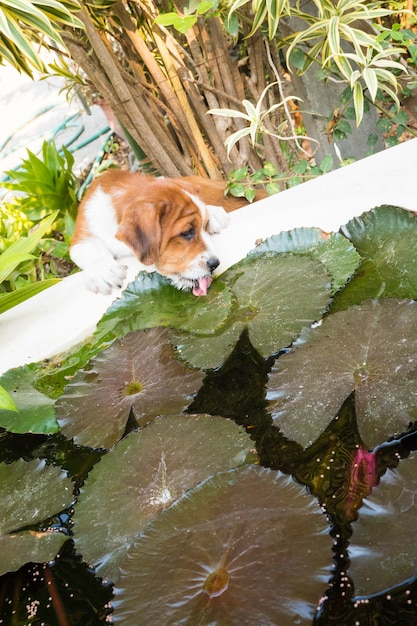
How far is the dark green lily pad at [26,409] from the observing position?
117 cm

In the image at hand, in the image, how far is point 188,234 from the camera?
166 centimetres

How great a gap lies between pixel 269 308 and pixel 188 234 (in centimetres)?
51

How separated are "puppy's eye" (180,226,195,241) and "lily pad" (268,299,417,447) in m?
0.64

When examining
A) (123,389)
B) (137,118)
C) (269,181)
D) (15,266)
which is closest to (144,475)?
(123,389)

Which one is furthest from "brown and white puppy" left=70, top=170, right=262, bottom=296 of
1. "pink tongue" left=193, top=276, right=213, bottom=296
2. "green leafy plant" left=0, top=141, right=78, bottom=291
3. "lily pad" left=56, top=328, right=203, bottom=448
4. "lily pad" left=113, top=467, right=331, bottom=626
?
"green leafy plant" left=0, top=141, right=78, bottom=291

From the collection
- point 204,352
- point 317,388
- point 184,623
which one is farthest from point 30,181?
point 184,623

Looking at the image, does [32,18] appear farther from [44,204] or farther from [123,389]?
[44,204]

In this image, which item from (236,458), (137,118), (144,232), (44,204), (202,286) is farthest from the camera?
(44,204)

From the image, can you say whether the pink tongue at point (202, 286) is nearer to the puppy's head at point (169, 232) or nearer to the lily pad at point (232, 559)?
the puppy's head at point (169, 232)

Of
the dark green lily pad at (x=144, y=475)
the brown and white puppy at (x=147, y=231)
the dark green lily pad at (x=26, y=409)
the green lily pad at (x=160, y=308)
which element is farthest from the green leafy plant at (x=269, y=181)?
the dark green lily pad at (x=144, y=475)

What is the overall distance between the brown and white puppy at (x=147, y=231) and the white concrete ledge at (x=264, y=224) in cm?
7

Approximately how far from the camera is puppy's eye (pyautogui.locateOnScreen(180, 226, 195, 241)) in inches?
65.1

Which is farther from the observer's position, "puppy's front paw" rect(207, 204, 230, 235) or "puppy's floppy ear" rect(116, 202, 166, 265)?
"puppy's front paw" rect(207, 204, 230, 235)

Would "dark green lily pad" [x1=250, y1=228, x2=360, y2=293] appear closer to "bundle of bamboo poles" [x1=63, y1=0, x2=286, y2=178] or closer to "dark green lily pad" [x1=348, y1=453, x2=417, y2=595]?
"dark green lily pad" [x1=348, y1=453, x2=417, y2=595]
